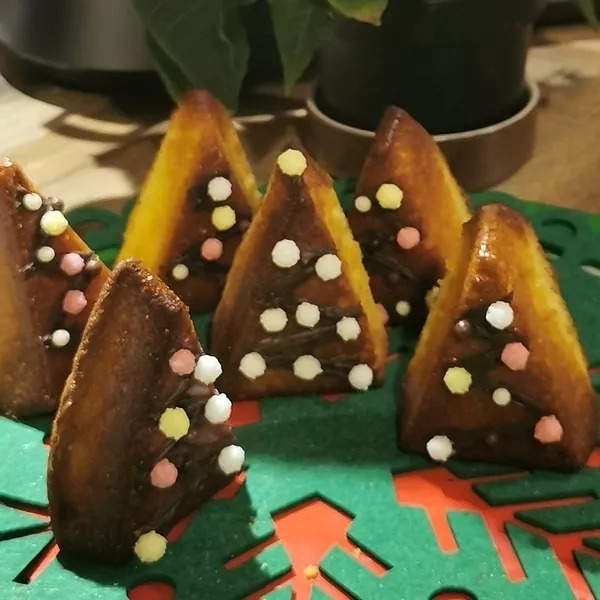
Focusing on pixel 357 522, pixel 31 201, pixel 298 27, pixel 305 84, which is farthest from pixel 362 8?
pixel 305 84

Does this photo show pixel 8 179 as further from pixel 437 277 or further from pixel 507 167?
pixel 507 167

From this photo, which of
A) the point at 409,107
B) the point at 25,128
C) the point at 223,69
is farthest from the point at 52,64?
the point at 409,107

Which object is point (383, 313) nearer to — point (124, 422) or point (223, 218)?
point (223, 218)

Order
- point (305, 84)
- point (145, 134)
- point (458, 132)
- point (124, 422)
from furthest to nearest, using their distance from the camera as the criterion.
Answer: point (305, 84)
point (145, 134)
point (458, 132)
point (124, 422)

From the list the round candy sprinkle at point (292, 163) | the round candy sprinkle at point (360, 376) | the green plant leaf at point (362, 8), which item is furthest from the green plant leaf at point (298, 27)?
the round candy sprinkle at point (360, 376)

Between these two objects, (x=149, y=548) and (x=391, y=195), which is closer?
(x=149, y=548)

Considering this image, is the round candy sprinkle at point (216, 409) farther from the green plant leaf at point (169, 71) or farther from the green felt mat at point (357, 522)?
the green plant leaf at point (169, 71)
